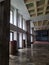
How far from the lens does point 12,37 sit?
26.0 ft

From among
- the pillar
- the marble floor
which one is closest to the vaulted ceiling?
the marble floor

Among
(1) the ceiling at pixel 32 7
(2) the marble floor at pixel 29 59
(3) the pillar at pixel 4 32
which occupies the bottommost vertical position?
(2) the marble floor at pixel 29 59

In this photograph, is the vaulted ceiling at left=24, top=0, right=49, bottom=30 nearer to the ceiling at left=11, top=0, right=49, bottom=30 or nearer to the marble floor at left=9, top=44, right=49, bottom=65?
the ceiling at left=11, top=0, right=49, bottom=30

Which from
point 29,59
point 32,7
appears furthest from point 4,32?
point 32,7

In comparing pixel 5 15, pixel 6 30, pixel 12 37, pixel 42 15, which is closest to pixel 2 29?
pixel 6 30

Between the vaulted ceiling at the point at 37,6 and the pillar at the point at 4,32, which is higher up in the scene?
the vaulted ceiling at the point at 37,6

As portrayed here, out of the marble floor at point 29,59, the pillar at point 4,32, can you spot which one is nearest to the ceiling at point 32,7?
the marble floor at point 29,59

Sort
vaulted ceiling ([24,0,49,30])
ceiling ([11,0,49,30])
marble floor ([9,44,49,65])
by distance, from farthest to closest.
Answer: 1. vaulted ceiling ([24,0,49,30])
2. ceiling ([11,0,49,30])
3. marble floor ([9,44,49,65])

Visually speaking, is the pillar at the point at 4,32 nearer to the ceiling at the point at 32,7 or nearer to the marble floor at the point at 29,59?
the marble floor at the point at 29,59

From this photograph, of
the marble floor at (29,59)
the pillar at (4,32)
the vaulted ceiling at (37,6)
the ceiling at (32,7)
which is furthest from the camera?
the vaulted ceiling at (37,6)

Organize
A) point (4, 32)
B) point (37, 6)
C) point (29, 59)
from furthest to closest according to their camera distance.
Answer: point (37, 6), point (29, 59), point (4, 32)

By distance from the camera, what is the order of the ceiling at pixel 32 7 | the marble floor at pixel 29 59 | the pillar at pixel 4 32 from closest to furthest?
the pillar at pixel 4 32 < the marble floor at pixel 29 59 < the ceiling at pixel 32 7

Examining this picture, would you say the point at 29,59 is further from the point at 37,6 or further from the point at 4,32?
the point at 37,6

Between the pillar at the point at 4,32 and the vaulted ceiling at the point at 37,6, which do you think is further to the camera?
the vaulted ceiling at the point at 37,6
